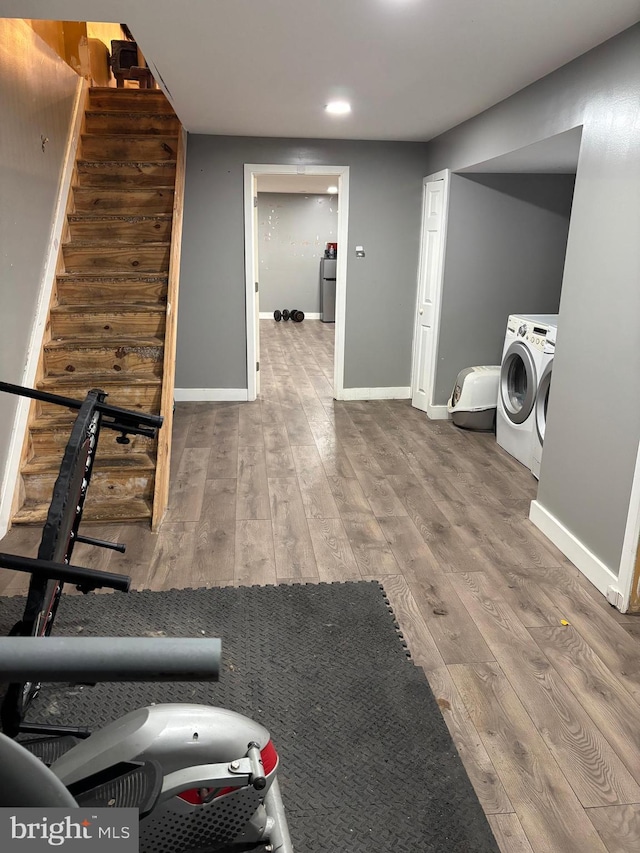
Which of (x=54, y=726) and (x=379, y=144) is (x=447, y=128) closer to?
(x=379, y=144)

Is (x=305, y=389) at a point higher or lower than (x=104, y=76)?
lower

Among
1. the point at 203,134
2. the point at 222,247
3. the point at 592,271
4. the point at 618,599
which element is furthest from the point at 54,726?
the point at 203,134

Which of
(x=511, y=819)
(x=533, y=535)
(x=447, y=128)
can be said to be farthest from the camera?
(x=447, y=128)

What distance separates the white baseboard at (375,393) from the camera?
606 centimetres

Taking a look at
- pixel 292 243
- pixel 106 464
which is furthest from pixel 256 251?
pixel 292 243

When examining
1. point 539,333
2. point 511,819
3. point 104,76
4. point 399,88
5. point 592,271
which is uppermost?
point 104,76

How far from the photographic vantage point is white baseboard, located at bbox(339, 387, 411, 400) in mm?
6059

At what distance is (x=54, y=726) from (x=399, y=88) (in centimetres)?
360

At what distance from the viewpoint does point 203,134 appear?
5293mm

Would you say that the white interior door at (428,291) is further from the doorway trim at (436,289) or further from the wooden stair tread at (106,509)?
the wooden stair tread at (106,509)

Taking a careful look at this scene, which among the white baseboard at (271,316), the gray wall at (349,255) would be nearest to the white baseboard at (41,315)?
the gray wall at (349,255)

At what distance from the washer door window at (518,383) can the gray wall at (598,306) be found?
102cm

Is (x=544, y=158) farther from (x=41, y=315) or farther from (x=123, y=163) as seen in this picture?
(x=41, y=315)

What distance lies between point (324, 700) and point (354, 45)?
2.79m
